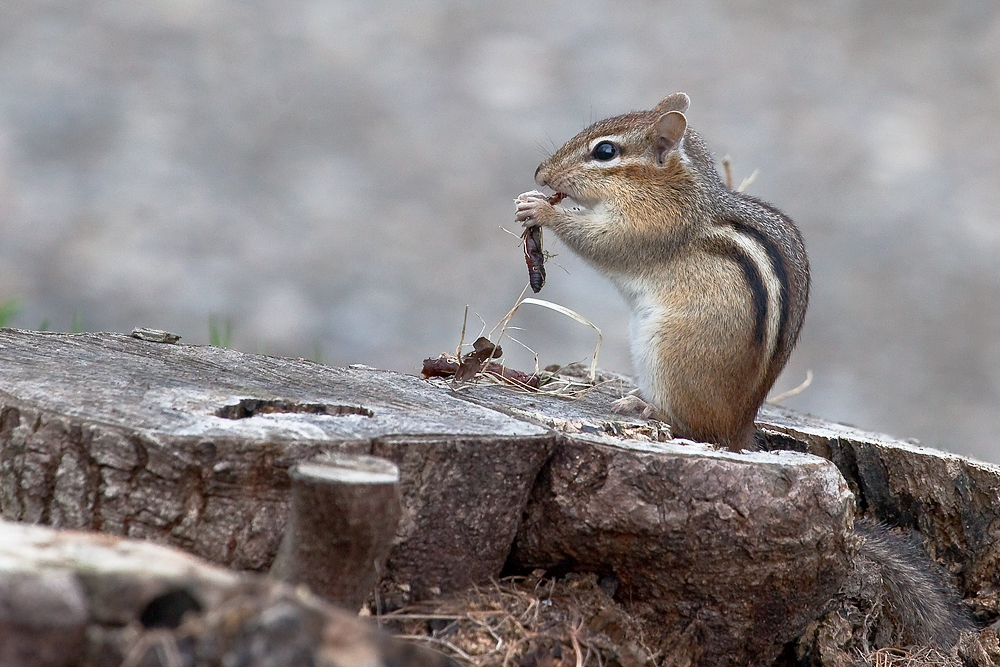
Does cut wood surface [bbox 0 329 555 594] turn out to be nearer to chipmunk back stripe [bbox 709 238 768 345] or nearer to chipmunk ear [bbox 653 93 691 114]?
chipmunk back stripe [bbox 709 238 768 345]

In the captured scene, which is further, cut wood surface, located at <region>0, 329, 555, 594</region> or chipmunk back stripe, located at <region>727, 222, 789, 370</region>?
chipmunk back stripe, located at <region>727, 222, 789, 370</region>

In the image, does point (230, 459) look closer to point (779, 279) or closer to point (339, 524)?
point (339, 524)

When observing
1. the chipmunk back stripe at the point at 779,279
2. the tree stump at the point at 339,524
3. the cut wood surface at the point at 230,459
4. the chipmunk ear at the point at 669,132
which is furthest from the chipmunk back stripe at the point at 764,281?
the tree stump at the point at 339,524

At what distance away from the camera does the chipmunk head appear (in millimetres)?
3775

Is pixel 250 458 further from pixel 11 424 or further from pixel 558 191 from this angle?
pixel 558 191

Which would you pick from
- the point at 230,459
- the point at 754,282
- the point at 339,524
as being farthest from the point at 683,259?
the point at 339,524

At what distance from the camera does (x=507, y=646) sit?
217 cm

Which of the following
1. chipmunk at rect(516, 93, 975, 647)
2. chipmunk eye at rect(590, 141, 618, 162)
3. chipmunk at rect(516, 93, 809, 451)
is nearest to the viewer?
chipmunk at rect(516, 93, 975, 647)

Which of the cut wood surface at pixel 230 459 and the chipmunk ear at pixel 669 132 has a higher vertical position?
the chipmunk ear at pixel 669 132

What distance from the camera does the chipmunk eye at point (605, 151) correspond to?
12.6 feet

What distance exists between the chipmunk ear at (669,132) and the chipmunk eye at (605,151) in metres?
0.17

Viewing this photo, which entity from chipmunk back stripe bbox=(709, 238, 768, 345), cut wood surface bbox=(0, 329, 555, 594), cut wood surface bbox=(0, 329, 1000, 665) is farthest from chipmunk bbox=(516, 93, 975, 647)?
cut wood surface bbox=(0, 329, 555, 594)

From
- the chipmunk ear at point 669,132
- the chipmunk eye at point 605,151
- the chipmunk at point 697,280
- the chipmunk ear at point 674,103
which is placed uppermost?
the chipmunk ear at point 674,103

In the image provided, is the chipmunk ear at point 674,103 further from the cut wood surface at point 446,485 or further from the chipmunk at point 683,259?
the cut wood surface at point 446,485
